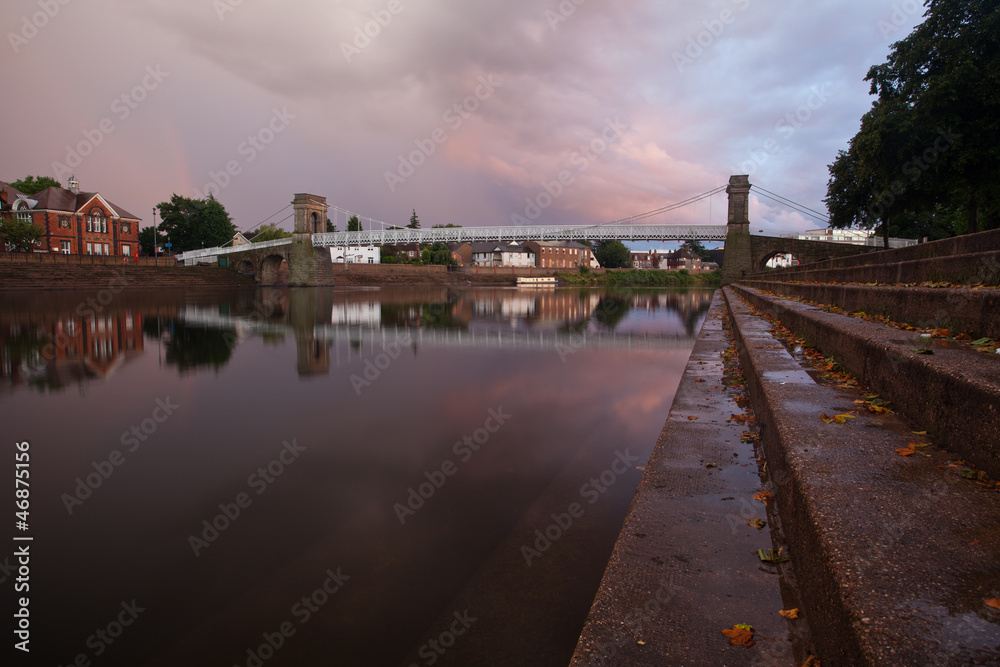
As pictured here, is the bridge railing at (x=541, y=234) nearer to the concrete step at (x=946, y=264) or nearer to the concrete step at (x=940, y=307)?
the concrete step at (x=946, y=264)

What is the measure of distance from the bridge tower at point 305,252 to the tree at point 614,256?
226ft

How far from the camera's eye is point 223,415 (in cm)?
599

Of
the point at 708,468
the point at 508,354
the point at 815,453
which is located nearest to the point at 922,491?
the point at 815,453

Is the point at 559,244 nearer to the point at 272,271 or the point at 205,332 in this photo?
the point at 272,271

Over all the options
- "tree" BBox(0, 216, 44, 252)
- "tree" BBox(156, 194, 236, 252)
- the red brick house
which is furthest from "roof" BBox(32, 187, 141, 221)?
"tree" BBox(156, 194, 236, 252)

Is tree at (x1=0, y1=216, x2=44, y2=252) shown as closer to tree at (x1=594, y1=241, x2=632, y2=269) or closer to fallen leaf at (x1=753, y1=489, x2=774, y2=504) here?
fallen leaf at (x1=753, y1=489, x2=774, y2=504)

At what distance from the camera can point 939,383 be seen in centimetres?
211

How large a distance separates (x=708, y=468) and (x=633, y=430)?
2.46 metres

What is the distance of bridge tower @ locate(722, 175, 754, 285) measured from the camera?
5131cm

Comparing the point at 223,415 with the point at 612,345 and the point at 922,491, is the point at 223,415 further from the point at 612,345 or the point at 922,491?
the point at 612,345
